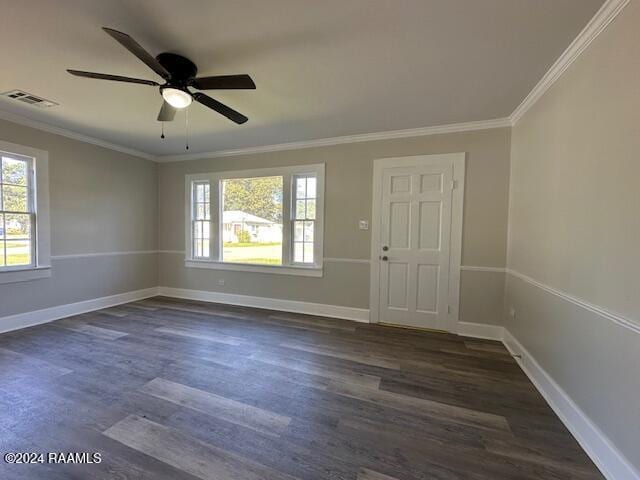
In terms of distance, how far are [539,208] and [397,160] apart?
5.69 ft

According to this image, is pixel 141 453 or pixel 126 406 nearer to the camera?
pixel 141 453

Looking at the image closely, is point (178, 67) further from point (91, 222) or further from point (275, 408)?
point (91, 222)

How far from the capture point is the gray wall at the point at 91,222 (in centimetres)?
357

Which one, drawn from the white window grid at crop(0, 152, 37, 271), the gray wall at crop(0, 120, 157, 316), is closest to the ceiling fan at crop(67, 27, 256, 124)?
the white window grid at crop(0, 152, 37, 271)

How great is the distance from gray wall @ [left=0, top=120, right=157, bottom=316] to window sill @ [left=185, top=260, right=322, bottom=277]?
0.97m

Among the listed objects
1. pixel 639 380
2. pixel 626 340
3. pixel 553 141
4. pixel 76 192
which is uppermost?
pixel 553 141

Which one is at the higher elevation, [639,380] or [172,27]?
[172,27]

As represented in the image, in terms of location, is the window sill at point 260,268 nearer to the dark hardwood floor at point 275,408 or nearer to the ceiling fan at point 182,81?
the dark hardwood floor at point 275,408

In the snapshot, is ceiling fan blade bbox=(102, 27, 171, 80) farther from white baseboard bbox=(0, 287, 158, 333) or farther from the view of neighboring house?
white baseboard bbox=(0, 287, 158, 333)

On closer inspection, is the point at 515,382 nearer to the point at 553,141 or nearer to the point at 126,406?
the point at 553,141

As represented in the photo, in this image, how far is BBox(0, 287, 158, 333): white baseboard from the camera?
3.34 meters

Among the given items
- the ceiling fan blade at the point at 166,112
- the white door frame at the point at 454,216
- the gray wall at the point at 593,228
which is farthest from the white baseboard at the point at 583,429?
the ceiling fan blade at the point at 166,112

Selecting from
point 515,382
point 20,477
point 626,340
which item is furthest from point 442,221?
point 20,477

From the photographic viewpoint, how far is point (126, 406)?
1.96 metres
